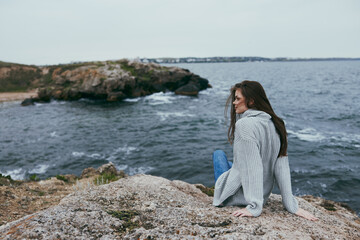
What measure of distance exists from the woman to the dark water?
1006 cm

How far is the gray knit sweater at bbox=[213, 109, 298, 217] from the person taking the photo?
3255mm

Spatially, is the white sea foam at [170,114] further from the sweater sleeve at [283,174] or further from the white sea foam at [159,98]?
the sweater sleeve at [283,174]

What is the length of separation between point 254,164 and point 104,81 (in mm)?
45109

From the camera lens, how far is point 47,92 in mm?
45188

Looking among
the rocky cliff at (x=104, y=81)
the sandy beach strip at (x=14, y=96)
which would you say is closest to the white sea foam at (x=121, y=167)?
the rocky cliff at (x=104, y=81)

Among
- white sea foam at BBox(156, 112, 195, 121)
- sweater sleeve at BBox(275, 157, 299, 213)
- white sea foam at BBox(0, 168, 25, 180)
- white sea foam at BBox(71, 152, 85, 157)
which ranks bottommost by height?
white sea foam at BBox(0, 168, 25, 180)

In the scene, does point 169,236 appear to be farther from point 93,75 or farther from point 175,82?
point 175,82

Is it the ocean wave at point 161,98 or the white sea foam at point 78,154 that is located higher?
the ocean wave at point 161,98

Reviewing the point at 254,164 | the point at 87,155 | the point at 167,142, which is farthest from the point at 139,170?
the point at 254,164

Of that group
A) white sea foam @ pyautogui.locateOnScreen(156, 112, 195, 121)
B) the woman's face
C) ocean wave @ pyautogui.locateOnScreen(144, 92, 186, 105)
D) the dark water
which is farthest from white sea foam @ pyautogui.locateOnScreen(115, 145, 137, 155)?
ocean wave @ pyautogui.locateOnScreen(144, 92, 186, 105)

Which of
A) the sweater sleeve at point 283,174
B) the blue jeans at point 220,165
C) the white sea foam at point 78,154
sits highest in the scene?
the sweater sleeve at point 283,174

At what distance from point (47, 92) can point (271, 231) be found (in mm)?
50506

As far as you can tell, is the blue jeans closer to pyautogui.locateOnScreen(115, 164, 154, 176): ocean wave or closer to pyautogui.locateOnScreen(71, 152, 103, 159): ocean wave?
pyautogui.locateOnScreen(115, 164, 154, 176): ocean wave

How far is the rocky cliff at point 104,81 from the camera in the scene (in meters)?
45.1
